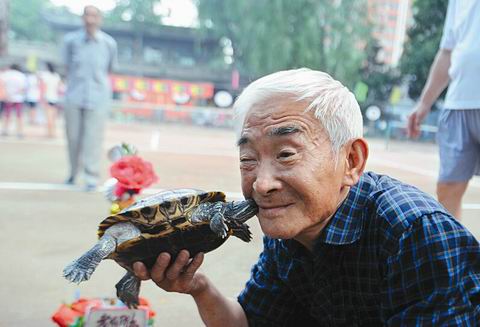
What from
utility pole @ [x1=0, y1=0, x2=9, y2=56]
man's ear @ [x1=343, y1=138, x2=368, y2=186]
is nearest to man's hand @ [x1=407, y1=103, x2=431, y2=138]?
man's ear @ [x1=343, y1=138, x2=368, y2=186]

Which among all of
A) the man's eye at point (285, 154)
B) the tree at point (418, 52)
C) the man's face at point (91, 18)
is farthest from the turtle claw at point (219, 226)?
the tree at point (418, 52)

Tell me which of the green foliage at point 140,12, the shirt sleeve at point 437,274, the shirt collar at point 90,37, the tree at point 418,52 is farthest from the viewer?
the green foliage at point 140,12

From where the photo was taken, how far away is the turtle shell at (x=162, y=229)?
1.18 meters

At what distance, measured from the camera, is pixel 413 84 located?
18.7 m

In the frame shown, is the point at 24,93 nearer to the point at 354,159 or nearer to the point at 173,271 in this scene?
the point at 173,271

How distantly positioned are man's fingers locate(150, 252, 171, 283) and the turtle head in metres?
0.17

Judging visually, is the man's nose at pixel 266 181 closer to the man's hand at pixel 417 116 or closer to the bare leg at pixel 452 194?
the bare leg at pixel 452 194

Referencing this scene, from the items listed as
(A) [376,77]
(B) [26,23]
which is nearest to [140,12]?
(B) [26,23]

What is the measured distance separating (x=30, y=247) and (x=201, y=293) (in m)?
1.73

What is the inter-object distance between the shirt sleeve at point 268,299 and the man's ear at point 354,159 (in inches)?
13.7

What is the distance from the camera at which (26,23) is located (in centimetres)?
3347

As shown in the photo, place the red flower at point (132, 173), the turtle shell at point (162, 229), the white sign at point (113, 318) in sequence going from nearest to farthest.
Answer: the turtle shell at point (162, 229)
the white sign at point (113, 318)
the red flower at point (132, 173)

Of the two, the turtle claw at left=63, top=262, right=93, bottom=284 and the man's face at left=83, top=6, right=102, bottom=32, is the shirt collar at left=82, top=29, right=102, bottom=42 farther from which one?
the turtle claw at left=63, top=262, right=93, bottom=284

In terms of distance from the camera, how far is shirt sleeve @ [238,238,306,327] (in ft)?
4.50
